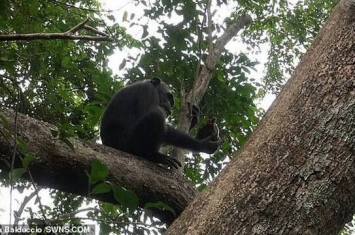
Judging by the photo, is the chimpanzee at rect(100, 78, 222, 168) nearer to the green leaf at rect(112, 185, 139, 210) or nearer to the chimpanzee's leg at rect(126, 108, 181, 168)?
the chimpanzee's leg at rect(126, 108, 181, 168)

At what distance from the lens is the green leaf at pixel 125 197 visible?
1816 millimetres

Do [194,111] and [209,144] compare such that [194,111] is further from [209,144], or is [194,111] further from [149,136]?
[149,136]

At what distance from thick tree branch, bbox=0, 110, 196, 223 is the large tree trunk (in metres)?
1.74

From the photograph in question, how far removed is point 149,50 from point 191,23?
2.10 ft

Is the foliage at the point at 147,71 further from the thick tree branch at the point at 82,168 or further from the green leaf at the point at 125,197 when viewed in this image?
the green leaf at the point at 125,197

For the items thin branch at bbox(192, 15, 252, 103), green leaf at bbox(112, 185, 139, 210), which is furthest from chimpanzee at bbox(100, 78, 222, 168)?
green leaf at bbox(112, 185, 139, 210)

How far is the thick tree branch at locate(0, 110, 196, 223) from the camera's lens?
375 cm

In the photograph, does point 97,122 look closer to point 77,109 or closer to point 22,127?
point 77,109

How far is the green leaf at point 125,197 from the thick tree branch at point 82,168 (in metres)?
1.91

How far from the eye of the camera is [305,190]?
2.12 metres

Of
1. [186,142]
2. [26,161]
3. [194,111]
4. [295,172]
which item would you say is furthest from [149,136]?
[26,161]

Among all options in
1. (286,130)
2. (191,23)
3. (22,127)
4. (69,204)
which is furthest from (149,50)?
(286,130)

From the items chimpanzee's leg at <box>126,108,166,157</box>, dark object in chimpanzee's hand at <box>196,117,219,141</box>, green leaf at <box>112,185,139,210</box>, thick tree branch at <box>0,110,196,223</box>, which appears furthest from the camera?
dark object in chimpanzee's hand at <box>196,117,219,141</box>

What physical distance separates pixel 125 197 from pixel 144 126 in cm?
330
